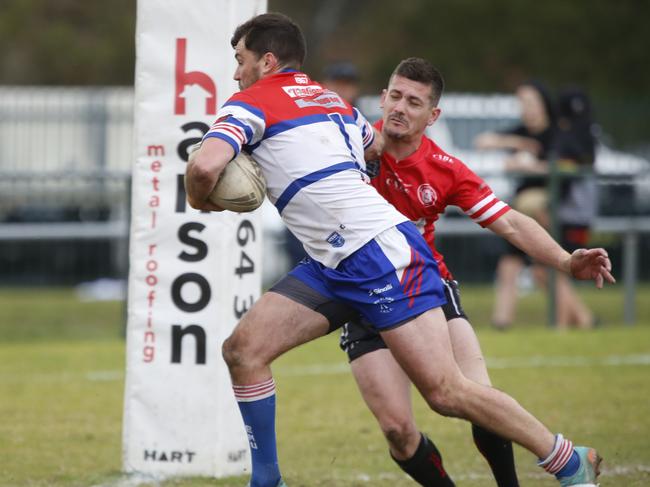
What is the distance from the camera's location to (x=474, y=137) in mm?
18297

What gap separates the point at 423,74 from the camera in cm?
594

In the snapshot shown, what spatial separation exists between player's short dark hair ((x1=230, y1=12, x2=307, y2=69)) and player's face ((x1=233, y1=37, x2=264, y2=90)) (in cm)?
2

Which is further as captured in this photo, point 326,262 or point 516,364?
point 516,364

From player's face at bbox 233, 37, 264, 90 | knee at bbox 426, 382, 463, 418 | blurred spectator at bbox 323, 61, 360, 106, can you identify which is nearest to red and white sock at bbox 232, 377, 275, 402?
knee at bbox 426, 382, 463, 418

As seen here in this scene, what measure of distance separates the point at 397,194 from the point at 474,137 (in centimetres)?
1250

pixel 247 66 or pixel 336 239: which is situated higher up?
pixel 247 66

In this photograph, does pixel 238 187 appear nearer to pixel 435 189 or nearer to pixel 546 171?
pixel 435 189

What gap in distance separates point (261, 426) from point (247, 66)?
1.64 meters

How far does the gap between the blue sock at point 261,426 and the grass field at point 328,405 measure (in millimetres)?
913

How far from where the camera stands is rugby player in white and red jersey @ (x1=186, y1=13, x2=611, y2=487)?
544 cm

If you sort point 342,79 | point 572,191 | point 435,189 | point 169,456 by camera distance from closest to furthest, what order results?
point 435,189
point 169,456
point 342,79
point 572,191

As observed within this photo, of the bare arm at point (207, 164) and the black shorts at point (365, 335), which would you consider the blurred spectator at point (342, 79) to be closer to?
the black shorts at point (365, 335)


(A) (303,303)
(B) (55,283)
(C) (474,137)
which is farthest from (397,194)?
(C) (474,137)

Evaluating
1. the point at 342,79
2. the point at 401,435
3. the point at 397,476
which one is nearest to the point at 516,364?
the point at 342,79
